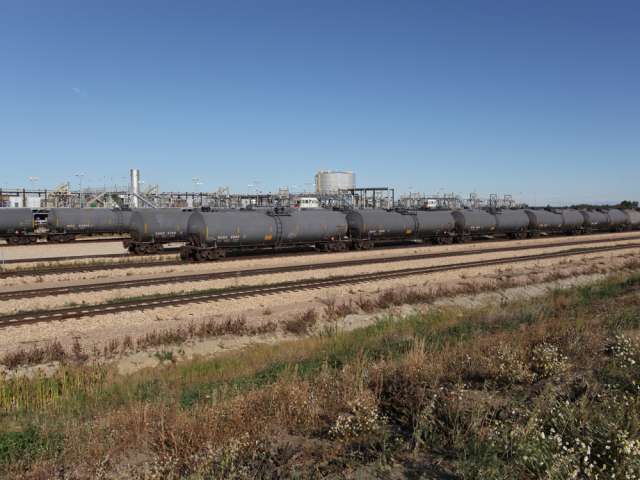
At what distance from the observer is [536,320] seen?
14.0 m

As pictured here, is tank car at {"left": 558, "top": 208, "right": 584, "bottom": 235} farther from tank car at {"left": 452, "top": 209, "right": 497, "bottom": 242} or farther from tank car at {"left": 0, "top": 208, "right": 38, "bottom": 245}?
tank car at {"left": 0, "top": 208, "right": 38, "bottom": 245}

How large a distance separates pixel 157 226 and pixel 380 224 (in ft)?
60.4

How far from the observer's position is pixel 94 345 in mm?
14266

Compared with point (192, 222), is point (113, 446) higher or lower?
lower

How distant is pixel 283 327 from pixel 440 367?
943 centimetres

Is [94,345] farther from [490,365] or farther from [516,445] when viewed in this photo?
[516,445]

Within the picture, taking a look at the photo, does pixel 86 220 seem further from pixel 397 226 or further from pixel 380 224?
pixel 397 226

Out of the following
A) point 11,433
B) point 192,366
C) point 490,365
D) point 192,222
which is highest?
point 192,222

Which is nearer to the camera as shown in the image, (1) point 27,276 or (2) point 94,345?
(2) point 94,345

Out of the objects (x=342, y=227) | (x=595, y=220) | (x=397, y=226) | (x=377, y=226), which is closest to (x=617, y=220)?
(x=595, y=220)

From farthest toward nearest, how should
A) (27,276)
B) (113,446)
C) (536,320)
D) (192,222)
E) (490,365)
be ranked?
(192,222) → (27,276) → (536,320) → (490,365) → (113,446)

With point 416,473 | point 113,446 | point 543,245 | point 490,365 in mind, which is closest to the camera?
point 416,473

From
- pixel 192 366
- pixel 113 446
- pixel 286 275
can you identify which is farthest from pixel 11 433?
pixel 286 275

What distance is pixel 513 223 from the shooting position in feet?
173
